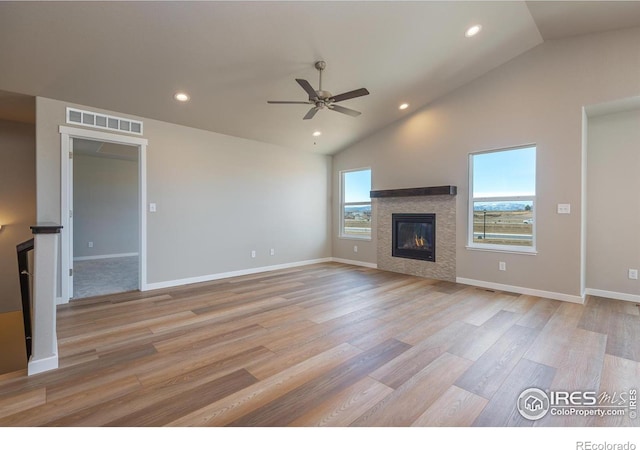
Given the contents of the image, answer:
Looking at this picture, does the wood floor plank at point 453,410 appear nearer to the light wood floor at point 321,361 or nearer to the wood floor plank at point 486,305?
the light wood floor at point 321,361

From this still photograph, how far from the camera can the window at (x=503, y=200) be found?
4.14m

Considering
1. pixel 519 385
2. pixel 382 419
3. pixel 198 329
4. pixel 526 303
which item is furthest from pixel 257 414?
pixel 526 303

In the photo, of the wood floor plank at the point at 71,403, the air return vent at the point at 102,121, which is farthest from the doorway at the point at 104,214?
the wood floor plank at the point at 71,403

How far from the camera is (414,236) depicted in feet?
17.7

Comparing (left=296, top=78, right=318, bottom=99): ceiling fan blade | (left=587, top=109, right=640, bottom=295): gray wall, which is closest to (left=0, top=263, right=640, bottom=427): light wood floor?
(left=587, top=109, right=640, bottom=295): gray wall

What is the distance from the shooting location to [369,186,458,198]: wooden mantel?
4.71m

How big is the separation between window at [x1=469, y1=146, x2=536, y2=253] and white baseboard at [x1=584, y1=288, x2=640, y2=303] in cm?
103

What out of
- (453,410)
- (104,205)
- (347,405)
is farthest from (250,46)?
(104,205)

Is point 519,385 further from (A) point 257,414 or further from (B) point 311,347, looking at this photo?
(A) point 257,414

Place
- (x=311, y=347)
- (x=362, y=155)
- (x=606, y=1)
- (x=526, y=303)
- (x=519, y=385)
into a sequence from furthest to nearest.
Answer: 1. (x=362, y=155)
2. (x=526, y=303)
3. (x=606, y=1)
4. (x=311, y=347)
5. (x=519, y=385)

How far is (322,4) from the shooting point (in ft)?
9.13

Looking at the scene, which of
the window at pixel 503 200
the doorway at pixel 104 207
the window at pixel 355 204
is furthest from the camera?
the doorway at pixel 104 207
